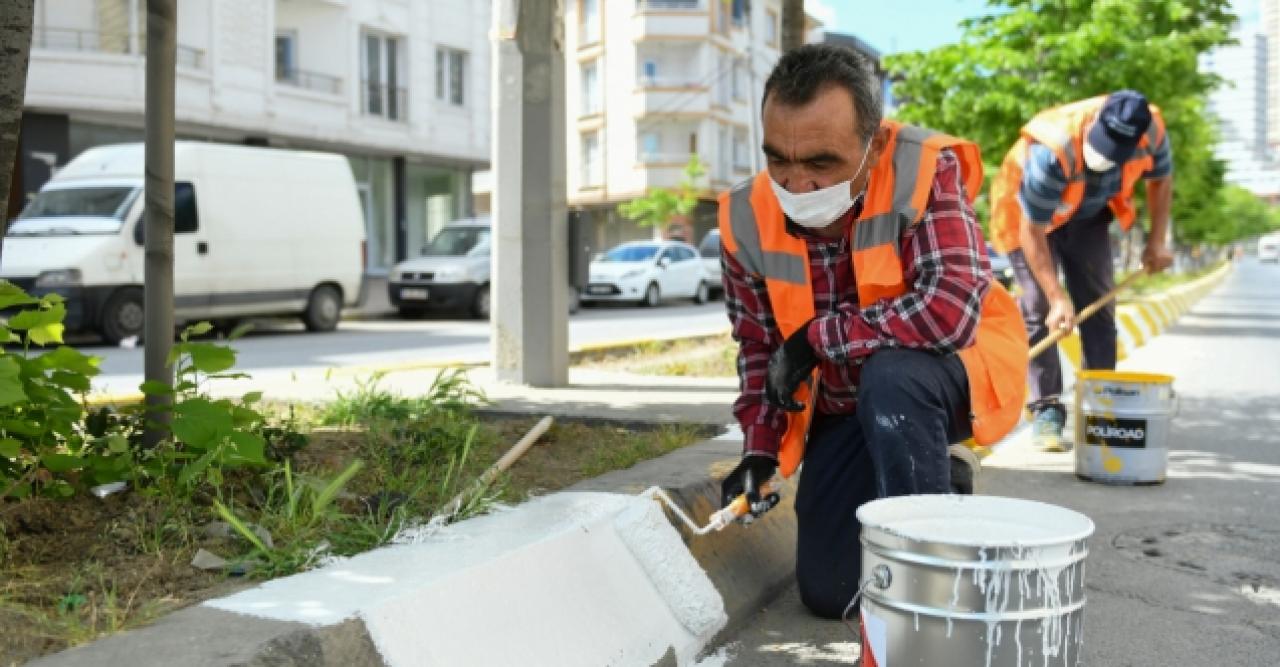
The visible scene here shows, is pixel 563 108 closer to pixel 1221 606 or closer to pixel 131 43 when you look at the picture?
pixel 1221 606

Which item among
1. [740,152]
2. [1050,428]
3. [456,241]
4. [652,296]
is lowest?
[1050,428]

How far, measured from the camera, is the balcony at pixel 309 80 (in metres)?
26.3

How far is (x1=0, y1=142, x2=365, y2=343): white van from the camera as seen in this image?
532 inches

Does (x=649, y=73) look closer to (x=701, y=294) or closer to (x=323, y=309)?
(x=701, y=294)

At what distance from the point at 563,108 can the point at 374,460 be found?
3.62 m

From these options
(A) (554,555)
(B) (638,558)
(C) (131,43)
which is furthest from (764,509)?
(C) (131,43)

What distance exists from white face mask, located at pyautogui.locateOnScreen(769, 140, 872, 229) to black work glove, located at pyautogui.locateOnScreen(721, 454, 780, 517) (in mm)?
677

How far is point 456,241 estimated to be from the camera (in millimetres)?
19703

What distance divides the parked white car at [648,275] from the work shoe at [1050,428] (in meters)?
17.3

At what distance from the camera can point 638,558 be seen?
3.28 meters

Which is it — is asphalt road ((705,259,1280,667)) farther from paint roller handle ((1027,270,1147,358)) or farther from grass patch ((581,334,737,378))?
grass patch ((581,334,737,378))

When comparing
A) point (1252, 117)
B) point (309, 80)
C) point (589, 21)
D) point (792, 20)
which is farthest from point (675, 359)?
point (1252, 117)

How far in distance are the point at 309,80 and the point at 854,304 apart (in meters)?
25.1

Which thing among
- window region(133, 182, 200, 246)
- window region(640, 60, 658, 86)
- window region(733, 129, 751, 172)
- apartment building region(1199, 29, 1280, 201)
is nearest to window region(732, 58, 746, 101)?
window region(733, 129, 751, 172)
